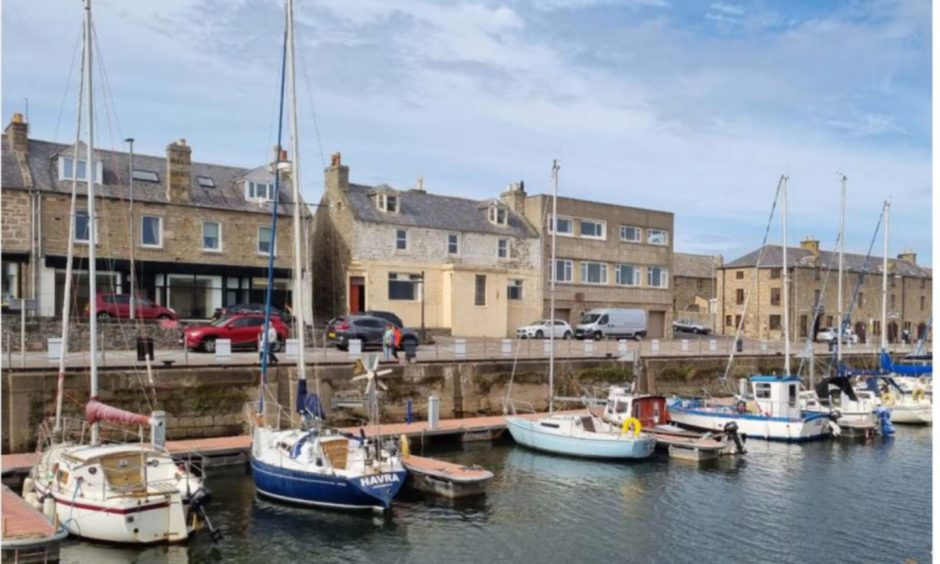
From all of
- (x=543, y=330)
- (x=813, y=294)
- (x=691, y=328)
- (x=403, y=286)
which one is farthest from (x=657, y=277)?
(x=403, y=286)

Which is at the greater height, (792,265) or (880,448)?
(792,265)

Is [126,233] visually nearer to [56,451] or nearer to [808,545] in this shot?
[56,451]

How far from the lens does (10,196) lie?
3659 centimetres

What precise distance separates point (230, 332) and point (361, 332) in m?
5.91

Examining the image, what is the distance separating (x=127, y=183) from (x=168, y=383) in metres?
18.5

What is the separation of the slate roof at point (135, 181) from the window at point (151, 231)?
0.91 meters

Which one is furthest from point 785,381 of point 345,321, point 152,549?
point 152,549

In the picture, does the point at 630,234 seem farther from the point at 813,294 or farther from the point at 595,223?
the point at 813,294

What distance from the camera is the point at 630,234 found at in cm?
5825

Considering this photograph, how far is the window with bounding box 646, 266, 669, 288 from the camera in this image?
59469mm

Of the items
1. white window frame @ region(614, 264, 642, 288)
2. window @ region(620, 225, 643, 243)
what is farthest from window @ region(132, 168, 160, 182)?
window @ region(620, 225, 643, 243)

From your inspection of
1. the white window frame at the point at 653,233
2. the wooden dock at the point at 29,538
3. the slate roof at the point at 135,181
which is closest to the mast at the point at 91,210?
the wooden dock at the point at 29,538

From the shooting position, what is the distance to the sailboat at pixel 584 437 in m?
27.0

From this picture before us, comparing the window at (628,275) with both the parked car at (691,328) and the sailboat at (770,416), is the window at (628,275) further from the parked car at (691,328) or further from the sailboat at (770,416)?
the sailboat at (770,416)
